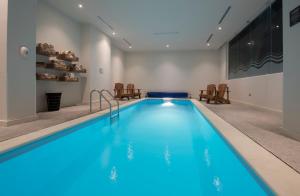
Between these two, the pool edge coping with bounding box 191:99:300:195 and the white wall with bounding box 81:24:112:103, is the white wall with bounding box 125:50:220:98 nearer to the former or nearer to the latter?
the white wall with bounding box 81:24:112:103

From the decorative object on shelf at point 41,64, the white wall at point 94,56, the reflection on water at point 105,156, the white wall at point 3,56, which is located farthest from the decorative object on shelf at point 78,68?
the reflection on water at point 105,156

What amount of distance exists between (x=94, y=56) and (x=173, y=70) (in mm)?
6331

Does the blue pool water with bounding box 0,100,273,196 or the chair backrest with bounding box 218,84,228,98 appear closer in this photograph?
the blue pool water with bounding box 0,100,273,196

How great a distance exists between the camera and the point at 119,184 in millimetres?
1815

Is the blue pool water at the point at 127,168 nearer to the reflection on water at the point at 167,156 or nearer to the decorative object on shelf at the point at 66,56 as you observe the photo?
the reflection on water at the point at 167,156

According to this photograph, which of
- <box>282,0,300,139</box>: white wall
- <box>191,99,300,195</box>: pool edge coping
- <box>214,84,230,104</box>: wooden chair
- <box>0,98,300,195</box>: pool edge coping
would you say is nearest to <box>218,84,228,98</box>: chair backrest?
<box>214,84,230,104</box>: wooden chair

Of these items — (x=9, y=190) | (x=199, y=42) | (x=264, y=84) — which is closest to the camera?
(x=9, y=190)

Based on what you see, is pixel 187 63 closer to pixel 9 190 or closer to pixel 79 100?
pixel 79 100

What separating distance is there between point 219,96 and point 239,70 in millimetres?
1503

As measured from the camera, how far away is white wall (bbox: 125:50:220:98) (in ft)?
42.1

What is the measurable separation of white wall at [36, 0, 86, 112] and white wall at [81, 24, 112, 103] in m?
0.22

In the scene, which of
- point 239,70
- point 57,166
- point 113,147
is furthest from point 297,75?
point 239,70

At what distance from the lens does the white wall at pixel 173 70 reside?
1284cm

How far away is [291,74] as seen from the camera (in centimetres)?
310
